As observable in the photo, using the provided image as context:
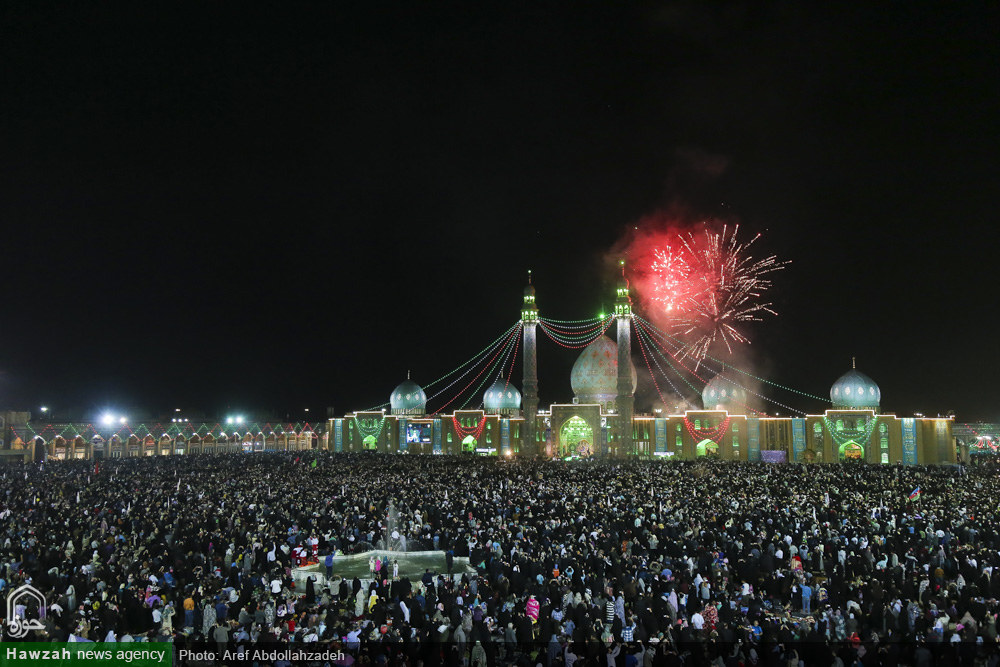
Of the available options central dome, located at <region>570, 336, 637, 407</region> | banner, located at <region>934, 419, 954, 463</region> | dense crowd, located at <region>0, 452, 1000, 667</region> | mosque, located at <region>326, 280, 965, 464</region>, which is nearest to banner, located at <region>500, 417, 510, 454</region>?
mosque, located at <region>326, 280, 965, 464</region>

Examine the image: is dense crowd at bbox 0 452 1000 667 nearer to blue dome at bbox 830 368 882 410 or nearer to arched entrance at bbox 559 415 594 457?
blue dome at bbox 830 368 882 410

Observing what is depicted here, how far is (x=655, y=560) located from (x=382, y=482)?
16619 mm

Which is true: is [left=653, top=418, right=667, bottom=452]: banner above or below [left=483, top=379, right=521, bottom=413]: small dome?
below

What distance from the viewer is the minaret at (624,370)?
181ft

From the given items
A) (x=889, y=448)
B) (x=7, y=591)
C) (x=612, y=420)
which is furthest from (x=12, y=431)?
(x=889, y=448)

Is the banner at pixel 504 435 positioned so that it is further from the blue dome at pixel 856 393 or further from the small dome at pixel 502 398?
the blue dome at pixel 856 393

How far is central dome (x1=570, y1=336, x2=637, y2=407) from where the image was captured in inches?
2405

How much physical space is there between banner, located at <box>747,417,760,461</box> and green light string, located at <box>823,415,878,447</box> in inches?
182

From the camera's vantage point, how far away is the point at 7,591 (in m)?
12.5

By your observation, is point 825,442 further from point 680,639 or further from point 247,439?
point 247,439

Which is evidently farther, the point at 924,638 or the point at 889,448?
the point at 889,448

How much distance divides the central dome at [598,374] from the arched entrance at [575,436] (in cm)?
261

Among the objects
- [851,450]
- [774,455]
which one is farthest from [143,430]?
[851,450]

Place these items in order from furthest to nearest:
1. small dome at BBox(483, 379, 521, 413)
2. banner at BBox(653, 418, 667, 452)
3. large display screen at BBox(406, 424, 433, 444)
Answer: large display screen at BBox(406, 424, 433, 444), small dome at BBox(483, 379, 521, 413), banner at BBox(653, 418, 667, 452)
